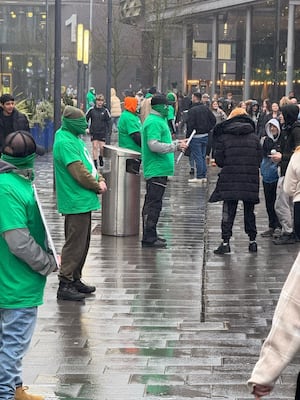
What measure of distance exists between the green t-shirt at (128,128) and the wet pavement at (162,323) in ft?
5.99

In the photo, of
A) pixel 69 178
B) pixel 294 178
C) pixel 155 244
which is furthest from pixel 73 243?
pixel 155 244

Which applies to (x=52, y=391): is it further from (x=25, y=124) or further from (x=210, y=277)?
(x=25, y=124)

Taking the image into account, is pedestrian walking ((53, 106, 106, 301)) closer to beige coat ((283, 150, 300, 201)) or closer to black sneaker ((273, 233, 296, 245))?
beige coat ((283, 150, 300, 201))

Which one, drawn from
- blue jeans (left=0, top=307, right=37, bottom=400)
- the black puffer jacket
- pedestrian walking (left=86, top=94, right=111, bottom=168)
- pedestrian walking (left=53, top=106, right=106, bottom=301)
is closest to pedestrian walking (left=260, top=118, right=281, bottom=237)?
the black puffer jacket

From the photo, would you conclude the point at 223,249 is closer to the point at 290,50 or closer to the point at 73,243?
the point at 73,243

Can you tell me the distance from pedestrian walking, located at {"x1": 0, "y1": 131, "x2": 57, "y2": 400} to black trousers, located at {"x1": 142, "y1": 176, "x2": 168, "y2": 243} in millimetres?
5879

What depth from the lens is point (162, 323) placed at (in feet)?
24.2

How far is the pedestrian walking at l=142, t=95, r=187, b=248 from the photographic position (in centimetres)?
1101

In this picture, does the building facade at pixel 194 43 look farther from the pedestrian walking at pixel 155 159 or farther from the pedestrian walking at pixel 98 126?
the pedestrian walking at pixel 155 159

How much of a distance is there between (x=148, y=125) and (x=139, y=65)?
6147 cm

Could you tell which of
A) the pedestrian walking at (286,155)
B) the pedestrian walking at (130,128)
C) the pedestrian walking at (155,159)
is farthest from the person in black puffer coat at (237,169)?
the pedestrian walking at (130,128)

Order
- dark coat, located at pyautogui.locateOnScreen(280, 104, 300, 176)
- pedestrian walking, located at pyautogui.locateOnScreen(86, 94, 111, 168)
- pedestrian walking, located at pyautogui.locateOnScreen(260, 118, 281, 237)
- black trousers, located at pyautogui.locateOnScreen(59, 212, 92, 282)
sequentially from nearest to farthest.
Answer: black trousers, located at pyautogui.locateOnScreen(59, 212, 92, 282) → dark coat, located at pyautogui.locateOnScreen(280, 104, 300, 176) → pedestrian walking, located at pyautogui.locateOnScreen(260, 118, 281, 237) → pedestrian walking, located at pyautogui.locateOnScreen(86, 94, 111, 168)

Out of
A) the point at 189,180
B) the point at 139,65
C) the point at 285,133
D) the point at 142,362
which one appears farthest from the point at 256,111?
the point at 139,65

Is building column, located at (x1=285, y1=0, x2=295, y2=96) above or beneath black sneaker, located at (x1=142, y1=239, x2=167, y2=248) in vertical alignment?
above
